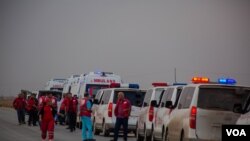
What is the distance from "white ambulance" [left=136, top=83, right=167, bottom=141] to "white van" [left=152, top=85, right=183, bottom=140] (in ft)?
1.88

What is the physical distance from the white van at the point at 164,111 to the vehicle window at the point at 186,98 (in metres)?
1.59

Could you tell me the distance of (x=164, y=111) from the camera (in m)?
21.9

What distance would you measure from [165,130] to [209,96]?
158 inches

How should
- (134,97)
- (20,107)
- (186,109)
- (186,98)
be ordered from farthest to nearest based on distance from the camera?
(20,107) < (134,97) < (186,98) < (186,109)

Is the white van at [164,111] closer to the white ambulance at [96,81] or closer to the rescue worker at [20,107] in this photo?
the white ambulance at [96,81]

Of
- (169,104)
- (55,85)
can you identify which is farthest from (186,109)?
(55,85)

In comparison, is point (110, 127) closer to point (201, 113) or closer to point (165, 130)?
point (165, 130)

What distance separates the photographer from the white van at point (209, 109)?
1670 cm

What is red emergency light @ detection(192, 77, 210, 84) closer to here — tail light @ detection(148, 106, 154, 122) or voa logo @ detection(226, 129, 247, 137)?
tail light @ detection(148, 106, 154, 122)

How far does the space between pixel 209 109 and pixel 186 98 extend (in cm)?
147

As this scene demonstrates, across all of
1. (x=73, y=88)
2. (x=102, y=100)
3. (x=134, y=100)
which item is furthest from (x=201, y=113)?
(x=73, y=88)

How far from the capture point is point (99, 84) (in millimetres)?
38812

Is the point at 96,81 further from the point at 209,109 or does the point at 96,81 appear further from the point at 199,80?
the point at 209,109

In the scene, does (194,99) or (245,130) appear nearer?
(245,130)
